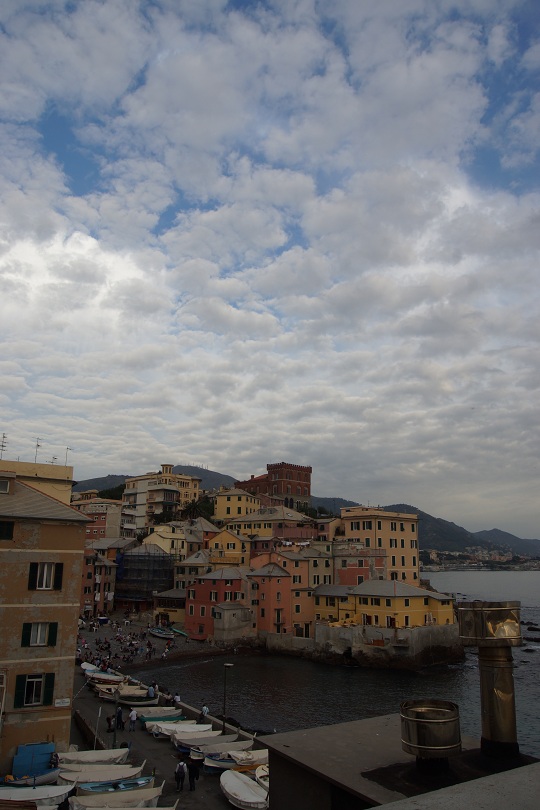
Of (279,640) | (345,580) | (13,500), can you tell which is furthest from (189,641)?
(13,500)

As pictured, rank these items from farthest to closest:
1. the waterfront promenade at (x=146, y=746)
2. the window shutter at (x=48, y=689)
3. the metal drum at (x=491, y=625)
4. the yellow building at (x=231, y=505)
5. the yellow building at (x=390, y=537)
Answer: the yellow building at (x=231, y=505) → the yellow building at (x=390, y=537) → the window shutter at (x=48, y=689) → the waterfront promenade at (x=146, y=746) → the metal drum at (x=491, y=625)

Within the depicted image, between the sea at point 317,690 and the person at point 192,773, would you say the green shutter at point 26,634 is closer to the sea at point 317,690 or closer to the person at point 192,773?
the person at point 192,773

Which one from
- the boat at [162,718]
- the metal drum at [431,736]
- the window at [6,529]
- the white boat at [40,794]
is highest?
the window at [6,529]

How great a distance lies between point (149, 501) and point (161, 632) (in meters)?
59.9

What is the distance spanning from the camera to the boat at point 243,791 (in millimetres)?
23250

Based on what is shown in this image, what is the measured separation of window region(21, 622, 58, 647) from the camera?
26.3 meters

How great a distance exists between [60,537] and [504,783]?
25.5m

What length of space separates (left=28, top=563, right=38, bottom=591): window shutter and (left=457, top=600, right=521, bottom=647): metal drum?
23.6 metres

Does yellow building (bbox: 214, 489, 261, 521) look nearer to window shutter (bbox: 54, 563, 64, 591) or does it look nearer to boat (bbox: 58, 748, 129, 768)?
boat (bbox: 58, 748, 129, 768)

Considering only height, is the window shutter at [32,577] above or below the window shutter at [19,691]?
above

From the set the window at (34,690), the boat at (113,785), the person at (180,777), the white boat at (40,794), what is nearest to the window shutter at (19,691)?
the window at (34,690)

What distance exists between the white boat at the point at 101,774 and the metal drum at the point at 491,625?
2223cm

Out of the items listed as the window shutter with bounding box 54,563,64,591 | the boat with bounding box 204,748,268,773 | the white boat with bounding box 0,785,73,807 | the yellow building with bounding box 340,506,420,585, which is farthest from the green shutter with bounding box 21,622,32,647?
the yellow building with bounding box 340,506,420,585

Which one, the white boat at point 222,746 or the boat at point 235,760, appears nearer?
the boat at point 235,760
